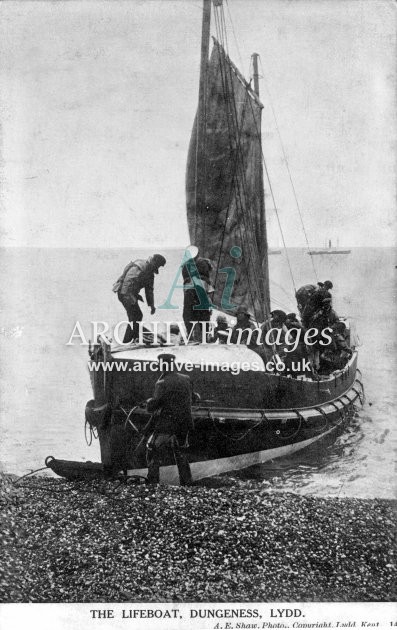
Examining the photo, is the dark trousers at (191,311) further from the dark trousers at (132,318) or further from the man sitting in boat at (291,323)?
the man sitting in boat at (291,323)

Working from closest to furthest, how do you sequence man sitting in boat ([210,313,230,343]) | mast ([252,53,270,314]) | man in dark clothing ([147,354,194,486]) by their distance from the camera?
man in dark clothing ([147,354,194,486])
man sitting in boat ([210,313,230,343])
mast ([252,53,270,314])

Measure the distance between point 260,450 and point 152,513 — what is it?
213 centimetres

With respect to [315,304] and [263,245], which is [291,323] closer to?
[315,304]

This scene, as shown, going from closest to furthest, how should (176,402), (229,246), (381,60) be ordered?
(176,402), (381,60), (229,246)

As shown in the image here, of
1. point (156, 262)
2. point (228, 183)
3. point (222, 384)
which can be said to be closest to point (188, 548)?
point (222, 384)

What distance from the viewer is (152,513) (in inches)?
352

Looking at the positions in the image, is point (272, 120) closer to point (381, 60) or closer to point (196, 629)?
point (381, 60)

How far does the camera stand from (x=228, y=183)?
38.5 feet

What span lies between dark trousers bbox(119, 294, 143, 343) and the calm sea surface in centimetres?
17

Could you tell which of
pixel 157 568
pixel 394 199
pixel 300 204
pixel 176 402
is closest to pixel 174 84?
pixel 300 204

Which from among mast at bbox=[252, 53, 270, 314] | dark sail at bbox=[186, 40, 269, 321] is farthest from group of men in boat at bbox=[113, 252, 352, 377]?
mast at bbox=[252, 53, 270, 314]

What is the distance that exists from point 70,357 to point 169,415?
6.22ft

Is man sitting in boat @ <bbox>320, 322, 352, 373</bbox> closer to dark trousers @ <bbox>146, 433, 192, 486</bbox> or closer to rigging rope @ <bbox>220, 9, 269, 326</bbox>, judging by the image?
rigging rope @ <bbox>220, 9, 269, 326</bbox>

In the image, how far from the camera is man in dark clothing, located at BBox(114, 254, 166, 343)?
32.6ft
